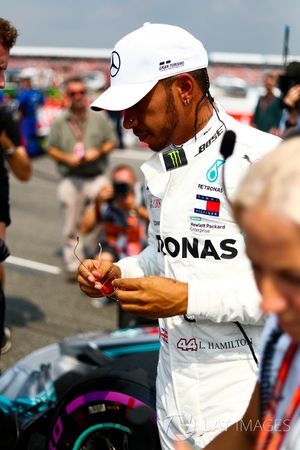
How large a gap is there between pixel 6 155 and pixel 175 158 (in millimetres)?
2764

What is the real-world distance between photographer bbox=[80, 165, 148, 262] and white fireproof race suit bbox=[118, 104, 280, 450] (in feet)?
12.4

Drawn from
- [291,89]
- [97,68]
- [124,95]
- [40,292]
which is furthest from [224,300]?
[97,68]

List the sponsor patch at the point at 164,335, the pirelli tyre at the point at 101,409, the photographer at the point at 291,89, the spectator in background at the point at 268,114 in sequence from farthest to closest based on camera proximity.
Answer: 1. the spectator in background at the point at 268,114
2. the photographer at the point at 291,89
3. the pirelli tyre at the point at 101,409
4. the sponsor patch at the point at 164,335

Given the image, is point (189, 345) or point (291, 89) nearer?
point (189, 345)

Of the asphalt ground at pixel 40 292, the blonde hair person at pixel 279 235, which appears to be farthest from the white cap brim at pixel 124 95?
the asphalt ground at pixel 40 292

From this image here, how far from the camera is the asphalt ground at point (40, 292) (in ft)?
17.8

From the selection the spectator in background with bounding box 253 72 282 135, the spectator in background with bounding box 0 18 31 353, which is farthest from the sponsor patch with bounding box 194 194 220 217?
the spectator in background with bounding box 253 72 282 135

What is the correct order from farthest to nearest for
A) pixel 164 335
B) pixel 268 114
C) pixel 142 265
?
pixel 268 114, pixel 142 265, pixel 164 335

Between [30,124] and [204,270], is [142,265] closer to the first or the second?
[204,270]

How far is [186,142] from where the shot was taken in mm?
2307

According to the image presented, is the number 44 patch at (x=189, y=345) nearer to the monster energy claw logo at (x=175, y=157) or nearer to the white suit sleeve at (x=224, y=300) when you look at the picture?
the white suit sleeve at (x=224, y=300)

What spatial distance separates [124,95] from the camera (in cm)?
231

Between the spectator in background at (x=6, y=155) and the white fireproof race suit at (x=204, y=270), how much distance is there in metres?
1.19

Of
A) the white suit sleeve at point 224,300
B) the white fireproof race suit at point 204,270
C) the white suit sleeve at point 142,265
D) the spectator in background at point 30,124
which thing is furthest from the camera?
the spectator in background at point 30,124
